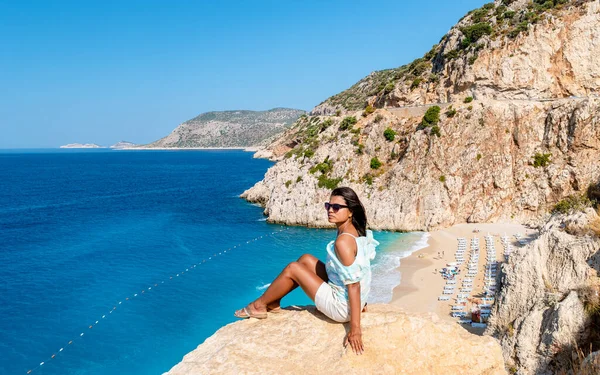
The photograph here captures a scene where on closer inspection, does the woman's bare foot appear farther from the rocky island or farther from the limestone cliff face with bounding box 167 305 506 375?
the rocky island

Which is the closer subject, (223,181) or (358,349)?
(358,349)

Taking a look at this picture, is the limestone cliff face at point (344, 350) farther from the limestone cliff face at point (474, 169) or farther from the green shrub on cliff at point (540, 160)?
the green shrub on cliff at point (540, 160)

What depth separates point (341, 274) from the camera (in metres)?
5.59

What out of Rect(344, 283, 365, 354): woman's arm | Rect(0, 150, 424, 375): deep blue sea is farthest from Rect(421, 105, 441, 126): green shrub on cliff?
Rect(344, 283, 365, 354): woman's arm

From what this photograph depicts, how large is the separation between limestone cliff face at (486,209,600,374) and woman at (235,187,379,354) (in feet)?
21.9

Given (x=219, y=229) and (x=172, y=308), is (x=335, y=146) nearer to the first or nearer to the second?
(x=219, y=229)

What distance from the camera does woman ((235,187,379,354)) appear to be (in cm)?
550

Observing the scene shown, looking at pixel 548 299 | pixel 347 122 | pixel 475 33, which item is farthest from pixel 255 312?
pixel 475 33

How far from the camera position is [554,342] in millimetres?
10094

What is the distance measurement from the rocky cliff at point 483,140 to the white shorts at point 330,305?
36155mm

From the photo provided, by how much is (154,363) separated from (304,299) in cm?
928

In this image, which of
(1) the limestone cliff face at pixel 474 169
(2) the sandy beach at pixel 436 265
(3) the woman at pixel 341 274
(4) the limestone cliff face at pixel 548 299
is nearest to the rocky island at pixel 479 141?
(1) the limestone cliff face at pixel 474 169

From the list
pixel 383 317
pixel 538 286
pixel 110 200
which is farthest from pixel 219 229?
pixel 383 317

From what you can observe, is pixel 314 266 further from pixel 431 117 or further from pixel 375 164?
pixel 431 117
